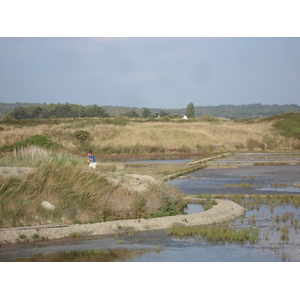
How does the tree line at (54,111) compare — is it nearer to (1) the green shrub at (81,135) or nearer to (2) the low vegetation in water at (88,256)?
(1) the green shrub at (81,135)

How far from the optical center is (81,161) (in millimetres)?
18859

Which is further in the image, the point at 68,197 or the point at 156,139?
the point at 156,139

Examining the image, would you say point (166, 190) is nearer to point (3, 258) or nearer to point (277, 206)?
point (277, 206)

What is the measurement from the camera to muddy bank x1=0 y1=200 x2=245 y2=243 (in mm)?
12523

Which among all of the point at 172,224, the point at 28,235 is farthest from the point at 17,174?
the point at 172,224

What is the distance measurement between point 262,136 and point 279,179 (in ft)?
113

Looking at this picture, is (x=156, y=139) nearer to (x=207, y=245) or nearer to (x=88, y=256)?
(x=207, y=245)

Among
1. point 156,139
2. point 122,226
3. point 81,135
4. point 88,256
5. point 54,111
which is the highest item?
point 54,111

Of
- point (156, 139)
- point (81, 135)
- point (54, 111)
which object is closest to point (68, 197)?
point (81, 135)

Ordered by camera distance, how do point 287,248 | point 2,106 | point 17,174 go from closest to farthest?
point 287,248, point 17,174, point 2,106

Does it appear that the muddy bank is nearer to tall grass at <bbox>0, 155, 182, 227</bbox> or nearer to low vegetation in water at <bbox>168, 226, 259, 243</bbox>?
low vegetation in water at <bbox>168, 226, 259, 243</bbox>

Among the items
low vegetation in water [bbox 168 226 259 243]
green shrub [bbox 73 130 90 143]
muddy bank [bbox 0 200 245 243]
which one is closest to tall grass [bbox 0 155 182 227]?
muddy bank [bbox 0 200 245 243]

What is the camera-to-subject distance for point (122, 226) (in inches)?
542

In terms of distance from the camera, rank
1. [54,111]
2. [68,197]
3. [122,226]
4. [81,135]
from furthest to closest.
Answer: [54,111], [81,135], [68,197], [122,226]
